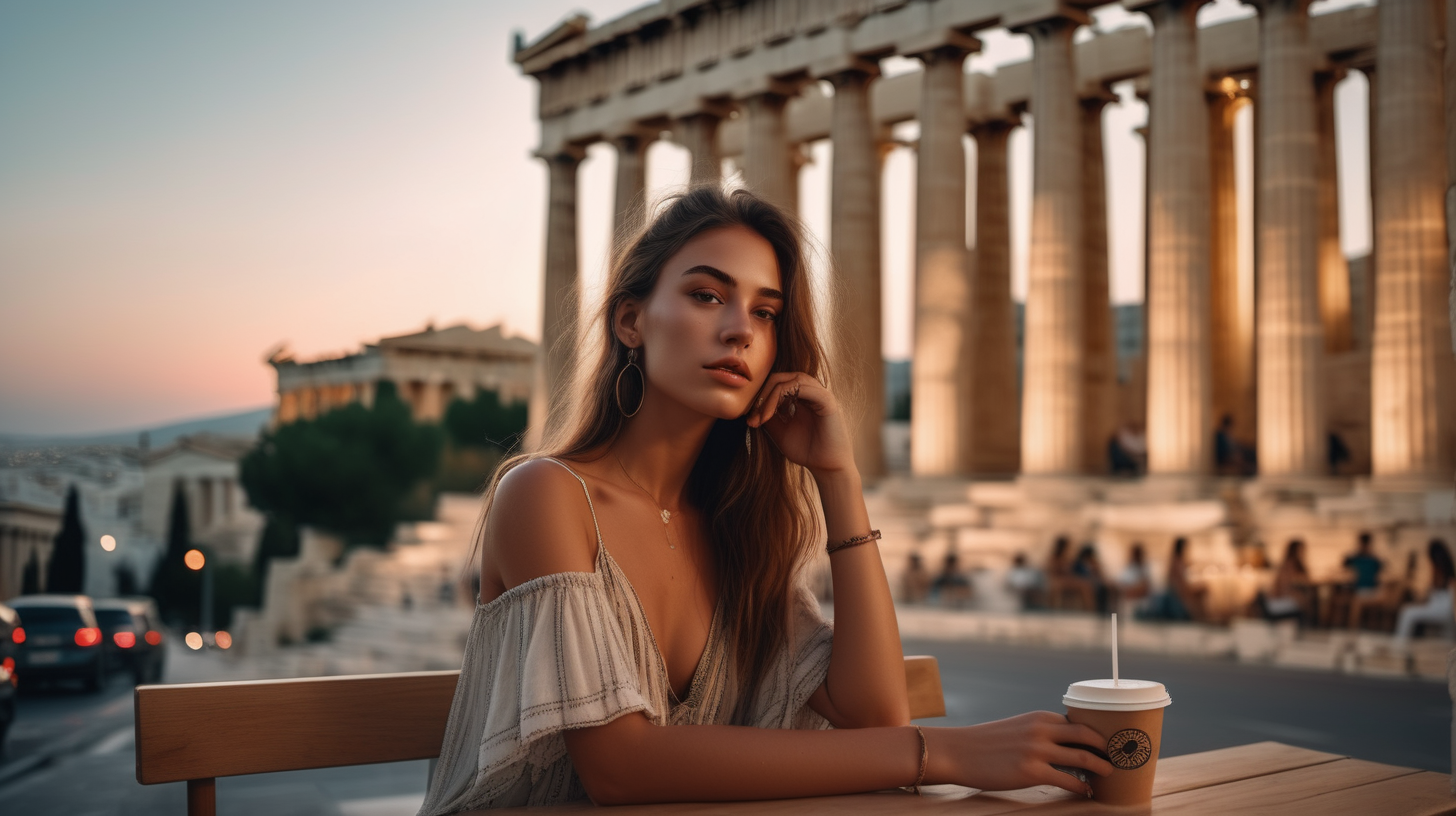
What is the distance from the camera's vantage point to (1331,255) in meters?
39.3

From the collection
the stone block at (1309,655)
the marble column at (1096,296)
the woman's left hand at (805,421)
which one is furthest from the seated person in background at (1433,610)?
the woman's left hand at (805,421)

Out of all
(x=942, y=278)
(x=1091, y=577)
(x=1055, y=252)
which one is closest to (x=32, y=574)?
(x=942, y=278)

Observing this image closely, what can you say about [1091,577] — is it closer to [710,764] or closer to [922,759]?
[922,759]

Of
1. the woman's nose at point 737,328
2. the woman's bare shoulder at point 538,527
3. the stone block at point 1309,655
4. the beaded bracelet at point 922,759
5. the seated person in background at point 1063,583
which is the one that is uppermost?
the woman's nose at point 737,328

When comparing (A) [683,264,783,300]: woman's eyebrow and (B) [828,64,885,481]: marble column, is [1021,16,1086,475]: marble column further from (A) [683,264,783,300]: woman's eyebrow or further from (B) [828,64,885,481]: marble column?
(A) [683,264,783,300]: woman's eyebrow

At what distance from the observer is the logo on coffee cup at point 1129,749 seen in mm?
3447

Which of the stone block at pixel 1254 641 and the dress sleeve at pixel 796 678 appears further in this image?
the stone block at pixel 1254 641

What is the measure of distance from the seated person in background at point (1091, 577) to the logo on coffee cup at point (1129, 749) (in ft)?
81.2

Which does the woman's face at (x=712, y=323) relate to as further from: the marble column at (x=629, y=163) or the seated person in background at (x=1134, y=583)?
the marble column at (x=629, y=163)

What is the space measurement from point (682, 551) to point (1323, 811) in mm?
2052

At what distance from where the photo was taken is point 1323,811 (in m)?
3.47

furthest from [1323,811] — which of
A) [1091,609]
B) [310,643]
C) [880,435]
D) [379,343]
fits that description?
[379,343]

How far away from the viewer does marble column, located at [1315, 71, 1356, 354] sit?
38.9 m

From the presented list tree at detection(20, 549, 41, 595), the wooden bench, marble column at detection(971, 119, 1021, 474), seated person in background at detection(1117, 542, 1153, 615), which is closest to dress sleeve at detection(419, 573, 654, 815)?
the wooden bench
